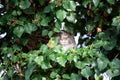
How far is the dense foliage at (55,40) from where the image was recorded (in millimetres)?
2016

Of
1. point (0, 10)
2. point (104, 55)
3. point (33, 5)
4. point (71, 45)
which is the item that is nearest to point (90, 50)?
point (104, 55)

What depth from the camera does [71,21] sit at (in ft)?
6.96

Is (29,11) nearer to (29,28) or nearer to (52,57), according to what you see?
(29,28)

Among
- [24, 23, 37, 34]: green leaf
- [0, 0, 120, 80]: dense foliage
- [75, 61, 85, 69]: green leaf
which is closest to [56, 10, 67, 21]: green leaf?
[0, 0, 120, 80]: dense foliage

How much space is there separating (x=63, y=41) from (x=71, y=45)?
0.06 m

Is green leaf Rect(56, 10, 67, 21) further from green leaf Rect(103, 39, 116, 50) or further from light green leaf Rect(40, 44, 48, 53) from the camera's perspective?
green leaf Rect(103, 39, 116, 50)

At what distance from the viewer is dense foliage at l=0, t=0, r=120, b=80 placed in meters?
2.02

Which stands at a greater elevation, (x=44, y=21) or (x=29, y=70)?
(x=44, y=21)

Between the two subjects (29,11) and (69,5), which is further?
(29,11)

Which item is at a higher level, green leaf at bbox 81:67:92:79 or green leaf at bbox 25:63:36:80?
green leaf at bbox 81:67:92:79

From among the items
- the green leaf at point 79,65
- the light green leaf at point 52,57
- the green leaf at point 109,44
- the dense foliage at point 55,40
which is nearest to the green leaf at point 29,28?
the dense foliage at point 55,40

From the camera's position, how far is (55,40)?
6.98 ft

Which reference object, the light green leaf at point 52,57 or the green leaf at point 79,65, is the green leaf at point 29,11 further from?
the green leaf at point 79,65

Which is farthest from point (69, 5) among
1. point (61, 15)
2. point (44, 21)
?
point (44, 21)
